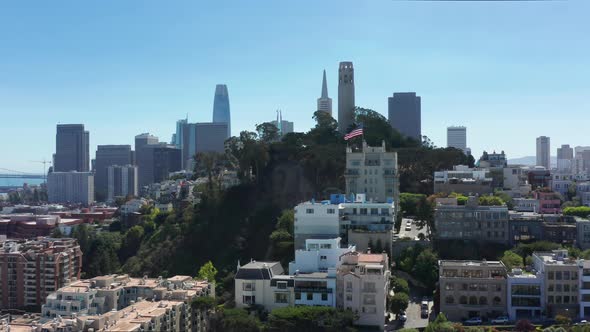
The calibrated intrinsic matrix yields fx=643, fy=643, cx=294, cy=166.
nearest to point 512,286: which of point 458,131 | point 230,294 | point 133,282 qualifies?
point 230,294

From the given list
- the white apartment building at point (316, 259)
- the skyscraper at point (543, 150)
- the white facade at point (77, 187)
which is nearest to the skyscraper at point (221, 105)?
the white facade at point (77, 187)

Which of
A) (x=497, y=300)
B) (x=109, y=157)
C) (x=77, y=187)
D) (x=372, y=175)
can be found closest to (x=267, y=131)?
(x=372, y=175)

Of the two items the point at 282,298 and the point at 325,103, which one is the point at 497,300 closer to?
the point at 282,298

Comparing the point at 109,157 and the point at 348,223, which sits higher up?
the point at 109,157

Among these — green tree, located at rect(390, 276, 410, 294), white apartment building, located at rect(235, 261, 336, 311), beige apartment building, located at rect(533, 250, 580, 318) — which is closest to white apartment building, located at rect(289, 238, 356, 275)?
white apartment building, located at rect(235, 261, 336, 311)

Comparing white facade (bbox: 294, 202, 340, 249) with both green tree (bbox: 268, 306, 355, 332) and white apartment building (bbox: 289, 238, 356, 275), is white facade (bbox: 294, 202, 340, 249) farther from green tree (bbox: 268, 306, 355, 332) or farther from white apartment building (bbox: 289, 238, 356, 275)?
green tree (bbox: 268, 306, 355, 332)

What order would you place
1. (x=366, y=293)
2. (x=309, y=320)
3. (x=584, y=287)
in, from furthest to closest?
(x=366, y=293) < (x=584, y=287) < (x=309, y=320)

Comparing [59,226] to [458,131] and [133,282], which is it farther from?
[458,131]
